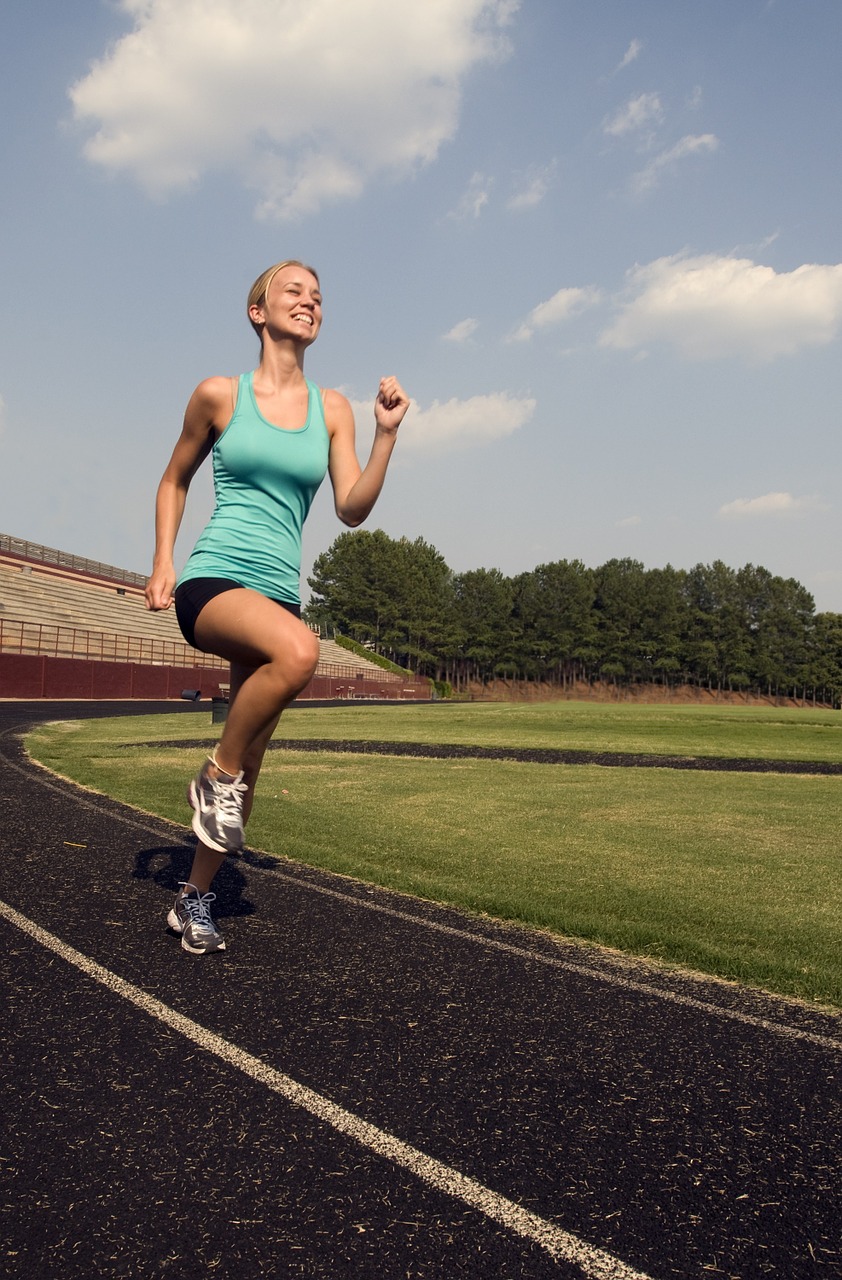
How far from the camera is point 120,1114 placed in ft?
7.48

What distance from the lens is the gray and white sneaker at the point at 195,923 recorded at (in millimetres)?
3641

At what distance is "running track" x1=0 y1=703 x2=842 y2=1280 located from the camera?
5.79 ft

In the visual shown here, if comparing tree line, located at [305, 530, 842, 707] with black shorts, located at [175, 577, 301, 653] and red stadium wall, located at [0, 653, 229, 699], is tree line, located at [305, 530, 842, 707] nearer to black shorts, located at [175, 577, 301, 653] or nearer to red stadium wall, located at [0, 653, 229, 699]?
red stadium wall, located at [0, 653, 229, 699]

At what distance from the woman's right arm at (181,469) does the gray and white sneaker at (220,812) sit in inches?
31.3

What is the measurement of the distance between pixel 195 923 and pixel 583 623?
113 m

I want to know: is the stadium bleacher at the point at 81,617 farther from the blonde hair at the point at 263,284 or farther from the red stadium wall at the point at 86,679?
the blonde hair at the point at 263,284

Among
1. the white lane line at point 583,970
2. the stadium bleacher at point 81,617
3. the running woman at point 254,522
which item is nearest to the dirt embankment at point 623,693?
the stadium bleacher at point 81,617

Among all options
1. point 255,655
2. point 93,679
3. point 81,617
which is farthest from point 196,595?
point 81,617

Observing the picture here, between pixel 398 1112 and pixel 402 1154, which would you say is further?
pixel 398 1112

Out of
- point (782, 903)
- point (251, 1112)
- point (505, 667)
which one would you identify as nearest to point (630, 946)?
point (782, 903)

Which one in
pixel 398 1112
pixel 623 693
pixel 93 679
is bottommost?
pixel 623 693

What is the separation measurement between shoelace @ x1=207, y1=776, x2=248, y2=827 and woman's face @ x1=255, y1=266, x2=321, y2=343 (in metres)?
2.01

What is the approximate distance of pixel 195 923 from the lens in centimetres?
366

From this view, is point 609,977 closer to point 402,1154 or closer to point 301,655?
point 402,1154
